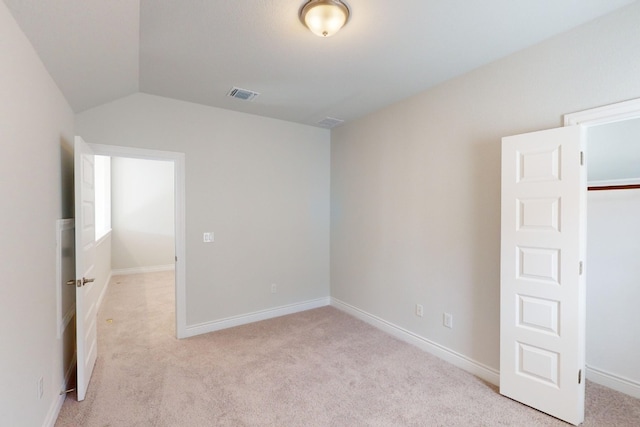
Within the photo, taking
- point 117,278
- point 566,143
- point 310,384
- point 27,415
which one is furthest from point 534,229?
point 117,278

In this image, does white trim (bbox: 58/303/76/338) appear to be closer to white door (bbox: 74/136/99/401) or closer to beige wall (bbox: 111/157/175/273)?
white door (bbox: 74/136/99/401)

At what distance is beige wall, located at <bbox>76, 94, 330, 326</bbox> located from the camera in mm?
3164

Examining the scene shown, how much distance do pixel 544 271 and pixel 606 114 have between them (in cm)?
111

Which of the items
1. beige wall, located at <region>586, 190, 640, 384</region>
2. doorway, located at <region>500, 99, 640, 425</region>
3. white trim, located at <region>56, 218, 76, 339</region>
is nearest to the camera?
doorway, located at <region>500, 99, 640, 425</region>

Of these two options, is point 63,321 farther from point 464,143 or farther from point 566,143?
point 566,143

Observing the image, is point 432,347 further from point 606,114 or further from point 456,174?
point 606,114

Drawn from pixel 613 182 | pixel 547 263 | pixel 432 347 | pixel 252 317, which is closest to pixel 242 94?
pixel 252 317

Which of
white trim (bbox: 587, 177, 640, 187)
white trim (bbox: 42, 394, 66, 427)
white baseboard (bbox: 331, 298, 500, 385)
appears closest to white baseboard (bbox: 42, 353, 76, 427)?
white trim (bbox: 42, 394, 66, 427)

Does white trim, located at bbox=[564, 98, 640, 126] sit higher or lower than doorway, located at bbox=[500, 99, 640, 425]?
higher

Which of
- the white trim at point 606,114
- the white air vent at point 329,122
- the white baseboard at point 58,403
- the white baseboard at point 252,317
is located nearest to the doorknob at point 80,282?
the white baseboard at point 58,403

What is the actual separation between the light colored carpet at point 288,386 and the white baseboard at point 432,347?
7 cm

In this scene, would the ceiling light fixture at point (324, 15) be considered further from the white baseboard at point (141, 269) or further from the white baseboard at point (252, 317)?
the white baseboard at point (141, 269)

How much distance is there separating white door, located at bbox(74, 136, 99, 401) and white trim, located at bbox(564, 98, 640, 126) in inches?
143

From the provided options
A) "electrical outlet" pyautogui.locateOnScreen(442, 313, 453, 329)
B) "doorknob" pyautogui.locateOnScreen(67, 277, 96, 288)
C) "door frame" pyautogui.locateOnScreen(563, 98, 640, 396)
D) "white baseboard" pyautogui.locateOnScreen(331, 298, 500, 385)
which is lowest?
"white baseboard" pyautogui.locateOnScreen(331, 298, 500, 385)
